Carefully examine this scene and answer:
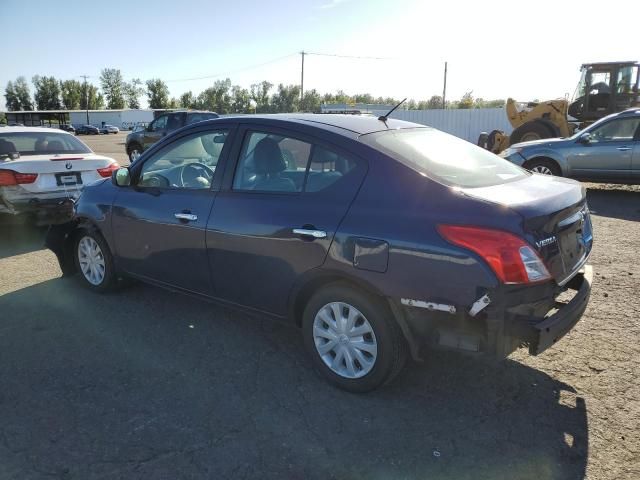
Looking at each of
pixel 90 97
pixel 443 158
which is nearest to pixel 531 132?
pixel 443 158

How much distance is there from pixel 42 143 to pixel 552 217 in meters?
7.41

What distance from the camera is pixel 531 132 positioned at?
1479 centimetres

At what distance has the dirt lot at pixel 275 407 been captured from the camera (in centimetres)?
256

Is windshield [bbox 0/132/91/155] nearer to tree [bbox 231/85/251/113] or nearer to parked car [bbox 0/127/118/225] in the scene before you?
parked car [bbox 0/127/118/225]

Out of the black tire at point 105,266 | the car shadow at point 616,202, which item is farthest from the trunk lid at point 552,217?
the car shadow at point 616,202

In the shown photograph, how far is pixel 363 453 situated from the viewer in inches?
104

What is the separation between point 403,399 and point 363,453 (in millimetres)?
584

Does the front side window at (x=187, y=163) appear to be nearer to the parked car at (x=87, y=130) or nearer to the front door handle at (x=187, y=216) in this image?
the front door handle at (x=187, y=216)

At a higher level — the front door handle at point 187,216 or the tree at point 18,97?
the tree at point 18,97

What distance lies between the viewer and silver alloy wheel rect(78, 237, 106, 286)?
4.88 m

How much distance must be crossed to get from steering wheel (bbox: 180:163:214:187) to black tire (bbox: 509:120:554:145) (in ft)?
42.3

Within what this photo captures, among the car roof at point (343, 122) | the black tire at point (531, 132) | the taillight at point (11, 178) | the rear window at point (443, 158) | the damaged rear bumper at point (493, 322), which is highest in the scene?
the black tire at point (531, 132)

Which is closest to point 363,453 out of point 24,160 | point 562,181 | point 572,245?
point 572,245

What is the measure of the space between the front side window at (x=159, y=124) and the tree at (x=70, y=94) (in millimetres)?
108792
